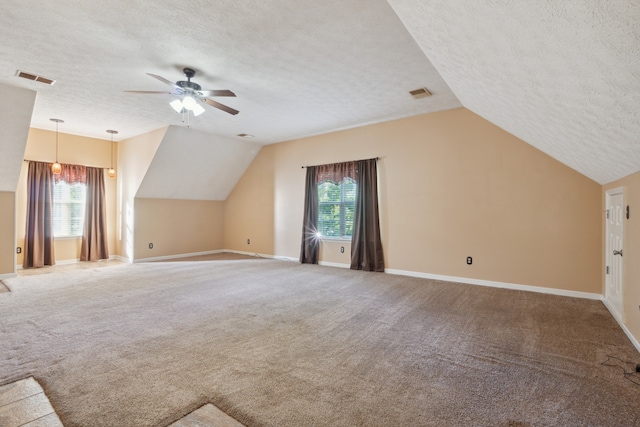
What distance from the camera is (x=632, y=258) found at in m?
2.88

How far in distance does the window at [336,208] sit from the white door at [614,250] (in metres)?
3.72

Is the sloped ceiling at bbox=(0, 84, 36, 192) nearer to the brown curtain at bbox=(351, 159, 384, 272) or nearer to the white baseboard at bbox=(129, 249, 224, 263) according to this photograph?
the white baseboard at bbox=(129, 249, 224, 263)

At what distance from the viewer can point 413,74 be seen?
3.69m

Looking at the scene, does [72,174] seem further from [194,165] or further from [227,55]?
[227,55]

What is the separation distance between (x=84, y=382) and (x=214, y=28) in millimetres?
2934

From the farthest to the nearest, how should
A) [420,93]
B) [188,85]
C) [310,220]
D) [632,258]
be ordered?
[310,220]
[420,93]
[188,85]
[632,258]

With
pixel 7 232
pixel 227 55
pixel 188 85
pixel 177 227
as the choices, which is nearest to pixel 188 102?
pixel 188 85

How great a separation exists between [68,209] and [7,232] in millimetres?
1603

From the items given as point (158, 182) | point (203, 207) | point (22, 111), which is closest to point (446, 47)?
point (22, 111)

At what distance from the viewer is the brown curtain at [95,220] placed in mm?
6848

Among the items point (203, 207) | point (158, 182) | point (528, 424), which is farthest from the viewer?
point (203, 207)

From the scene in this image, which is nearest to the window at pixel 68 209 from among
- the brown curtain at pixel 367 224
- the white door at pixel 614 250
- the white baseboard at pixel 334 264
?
the white baseboard at pixel 334 264

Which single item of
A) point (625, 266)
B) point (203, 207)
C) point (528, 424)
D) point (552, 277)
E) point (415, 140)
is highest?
point (415, 140)

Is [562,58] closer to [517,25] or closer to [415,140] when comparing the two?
[517,25]
